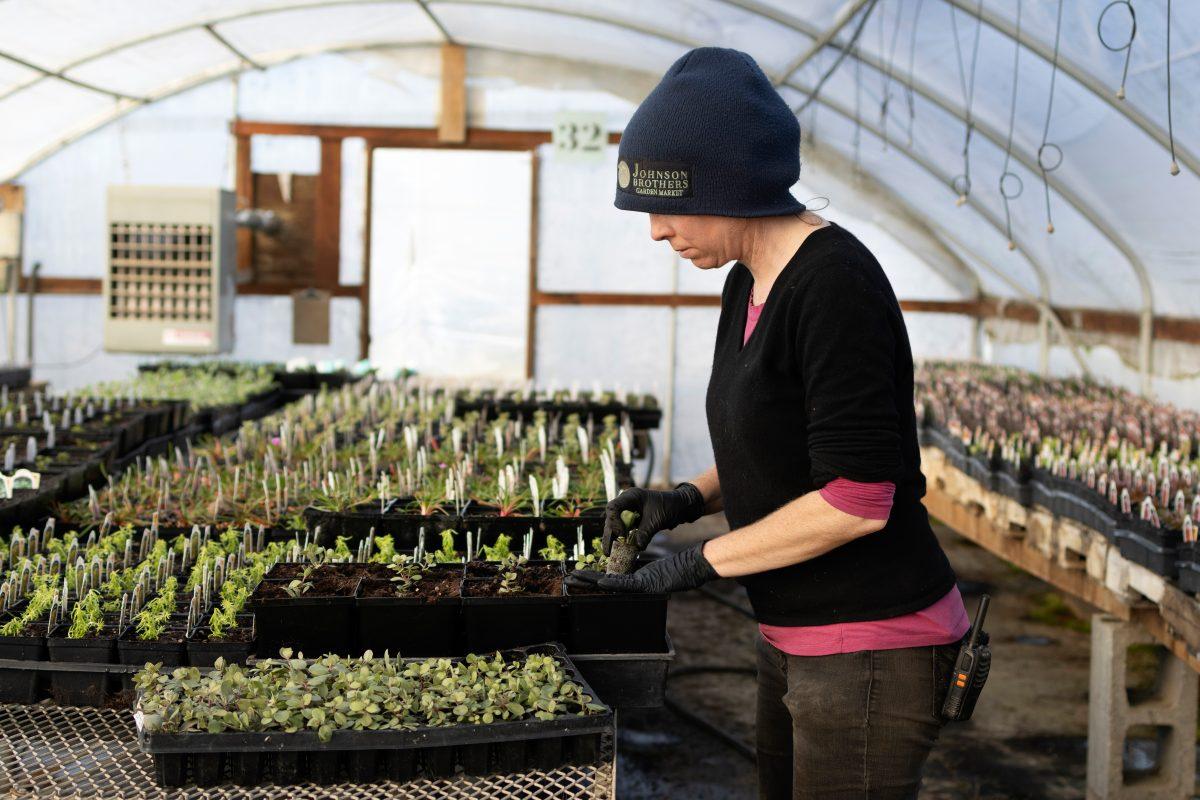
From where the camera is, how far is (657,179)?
172cm

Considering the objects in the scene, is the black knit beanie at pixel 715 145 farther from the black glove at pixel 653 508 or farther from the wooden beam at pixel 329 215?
the wooden beam at pixel 329 215

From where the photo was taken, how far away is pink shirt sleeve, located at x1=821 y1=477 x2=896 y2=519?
5.40 ft

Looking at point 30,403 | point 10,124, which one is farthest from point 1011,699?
point 10,124

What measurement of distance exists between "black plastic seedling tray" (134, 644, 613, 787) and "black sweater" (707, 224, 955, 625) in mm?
408

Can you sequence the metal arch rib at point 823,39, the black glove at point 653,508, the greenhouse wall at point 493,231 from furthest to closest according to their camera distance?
1. the greenhouse wall at point 493,231
2. the metal arch rib at point 823,39
3. the black glove at point 653,508

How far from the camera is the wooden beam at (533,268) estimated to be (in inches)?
356

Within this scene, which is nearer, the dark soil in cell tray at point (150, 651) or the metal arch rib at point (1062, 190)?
the dark soil in cell tray at point (150, 651)

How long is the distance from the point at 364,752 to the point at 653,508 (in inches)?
26.8

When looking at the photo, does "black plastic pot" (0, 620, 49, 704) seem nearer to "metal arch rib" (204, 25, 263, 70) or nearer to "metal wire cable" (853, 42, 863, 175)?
"metal wire cable" (853, 42, 863, 175)

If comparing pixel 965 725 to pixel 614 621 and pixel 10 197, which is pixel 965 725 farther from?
pixel 10 197

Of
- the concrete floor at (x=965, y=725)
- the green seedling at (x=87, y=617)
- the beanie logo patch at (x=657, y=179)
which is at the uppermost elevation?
the beanie logo patch at (x=657, y=179)

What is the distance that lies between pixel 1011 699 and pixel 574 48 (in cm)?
554

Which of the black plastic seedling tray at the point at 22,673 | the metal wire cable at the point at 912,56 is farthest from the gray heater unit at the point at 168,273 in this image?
the black plastic seedling tray at the point at 22,673

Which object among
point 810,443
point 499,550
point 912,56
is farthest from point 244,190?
point 810,443
